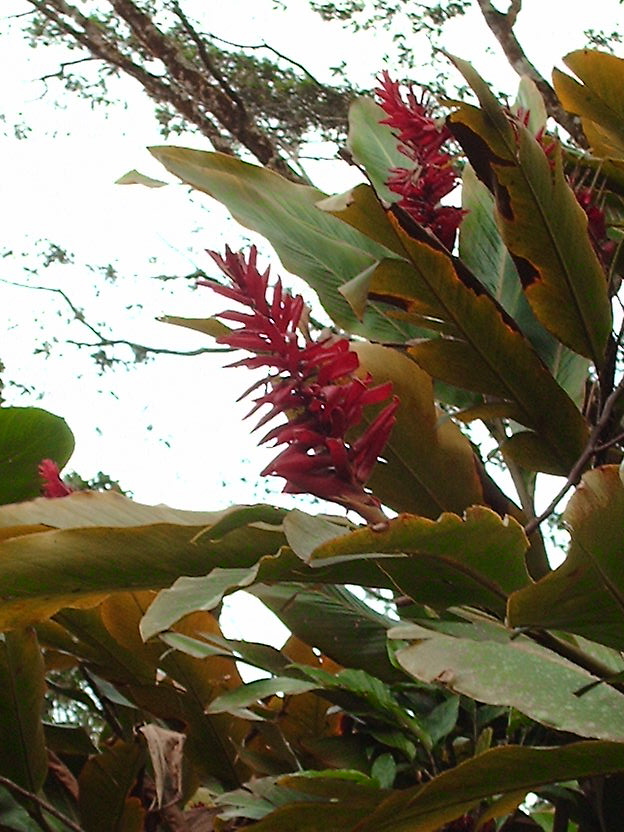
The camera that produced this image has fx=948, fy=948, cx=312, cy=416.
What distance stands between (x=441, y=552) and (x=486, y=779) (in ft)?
0.38

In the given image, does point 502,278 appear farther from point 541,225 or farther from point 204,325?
point 204,325

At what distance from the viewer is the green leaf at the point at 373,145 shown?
37.2 inches

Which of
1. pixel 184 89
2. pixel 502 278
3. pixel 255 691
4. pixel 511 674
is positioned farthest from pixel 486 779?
pixel 184 89

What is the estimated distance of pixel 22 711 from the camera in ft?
2.16

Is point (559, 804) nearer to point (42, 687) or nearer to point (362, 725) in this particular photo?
point (362, 725)

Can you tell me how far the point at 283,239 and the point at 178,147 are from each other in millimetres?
115

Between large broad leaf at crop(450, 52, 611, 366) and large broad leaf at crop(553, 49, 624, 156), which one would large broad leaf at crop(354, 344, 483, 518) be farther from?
large broad leaf at crop(553, 49, 624, 156)

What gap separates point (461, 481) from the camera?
0.67m

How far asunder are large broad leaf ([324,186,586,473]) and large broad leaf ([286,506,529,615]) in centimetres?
23

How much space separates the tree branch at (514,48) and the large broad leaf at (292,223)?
124 inches

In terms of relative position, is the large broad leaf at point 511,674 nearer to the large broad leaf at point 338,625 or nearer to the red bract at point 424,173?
the large broad leaf at point 338,625

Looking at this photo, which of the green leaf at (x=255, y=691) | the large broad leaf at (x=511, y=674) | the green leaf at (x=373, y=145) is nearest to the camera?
the large broad leaf at (x=511, y=674)

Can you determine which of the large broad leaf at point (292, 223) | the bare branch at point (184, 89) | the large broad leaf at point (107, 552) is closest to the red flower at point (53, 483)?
the large broad leaf at point (107, 552)

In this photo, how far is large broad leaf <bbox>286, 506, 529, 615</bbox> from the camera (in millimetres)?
413
